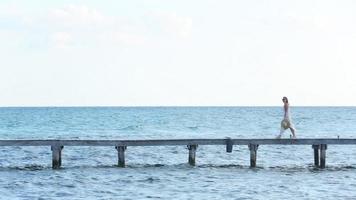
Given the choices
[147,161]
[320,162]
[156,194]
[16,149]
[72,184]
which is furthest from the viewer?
[16,149]

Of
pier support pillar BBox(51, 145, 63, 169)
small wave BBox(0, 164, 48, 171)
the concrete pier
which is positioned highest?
the concrete pier

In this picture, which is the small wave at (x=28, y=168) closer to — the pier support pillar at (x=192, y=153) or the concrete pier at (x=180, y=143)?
the concrete pier at (x=180, y=143)

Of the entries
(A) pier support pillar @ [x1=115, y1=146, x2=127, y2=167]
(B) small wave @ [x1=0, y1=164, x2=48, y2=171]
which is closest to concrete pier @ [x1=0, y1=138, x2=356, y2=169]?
(A) pier support pillar @ [x1=115, y1=146, x2=127, y2=167]

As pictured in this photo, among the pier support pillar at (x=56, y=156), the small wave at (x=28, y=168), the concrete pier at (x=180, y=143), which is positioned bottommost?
the small wave at (x=28, y=168)

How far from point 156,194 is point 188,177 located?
149 inches

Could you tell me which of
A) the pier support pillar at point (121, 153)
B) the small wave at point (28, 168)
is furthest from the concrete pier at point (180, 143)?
the small wave at point (28, 168)

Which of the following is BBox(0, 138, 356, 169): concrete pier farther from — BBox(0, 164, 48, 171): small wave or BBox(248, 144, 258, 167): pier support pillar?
BBox(0, 164, 48, 171): small wave

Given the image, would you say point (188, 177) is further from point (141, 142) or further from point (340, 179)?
point (340, 179)

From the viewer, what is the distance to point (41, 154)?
33.5m

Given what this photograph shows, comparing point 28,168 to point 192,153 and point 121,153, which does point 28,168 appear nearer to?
point 121,153

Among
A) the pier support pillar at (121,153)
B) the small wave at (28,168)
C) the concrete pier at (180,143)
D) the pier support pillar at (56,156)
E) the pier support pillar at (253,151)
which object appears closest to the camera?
the concrete pier at (180,143)

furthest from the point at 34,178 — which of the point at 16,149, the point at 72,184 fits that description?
the point at 16,149

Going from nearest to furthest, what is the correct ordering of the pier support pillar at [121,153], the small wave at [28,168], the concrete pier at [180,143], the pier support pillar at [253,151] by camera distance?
the concrete pier at [180,143] → the pier support pillar at [253,151] → the pier support pillar at [121,153] → the small wave at [28,168]

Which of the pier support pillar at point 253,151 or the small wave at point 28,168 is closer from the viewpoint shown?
the pier support pillar at point 253,151
